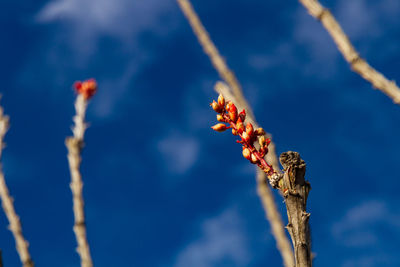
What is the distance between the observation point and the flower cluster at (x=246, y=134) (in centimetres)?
254

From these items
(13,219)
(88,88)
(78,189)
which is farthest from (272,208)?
(88,88)

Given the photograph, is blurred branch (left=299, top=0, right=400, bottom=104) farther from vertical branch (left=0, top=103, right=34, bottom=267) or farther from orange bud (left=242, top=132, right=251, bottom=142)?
vertical branch (left=0, top=103, right=34, bottom=267)

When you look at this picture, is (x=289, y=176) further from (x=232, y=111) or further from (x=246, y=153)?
(x=232, y=111)

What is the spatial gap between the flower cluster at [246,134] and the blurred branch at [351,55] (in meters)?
0.78

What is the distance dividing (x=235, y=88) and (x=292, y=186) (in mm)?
1620

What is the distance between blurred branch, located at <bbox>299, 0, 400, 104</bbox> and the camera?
2615 millimetres

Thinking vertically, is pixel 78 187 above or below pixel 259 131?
above

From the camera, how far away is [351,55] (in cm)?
276

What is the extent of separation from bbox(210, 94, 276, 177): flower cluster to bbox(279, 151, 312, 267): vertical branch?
0.46 feet

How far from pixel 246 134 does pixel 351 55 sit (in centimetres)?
92

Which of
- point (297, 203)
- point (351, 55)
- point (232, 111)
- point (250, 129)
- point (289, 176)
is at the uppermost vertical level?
point (351, 55)

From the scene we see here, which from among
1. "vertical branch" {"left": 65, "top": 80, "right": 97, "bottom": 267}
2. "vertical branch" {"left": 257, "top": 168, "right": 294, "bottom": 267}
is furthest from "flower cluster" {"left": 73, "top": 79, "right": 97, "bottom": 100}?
"vertical branch" {"left": 257, "top": 168, "right": 294, "bottom": 267}

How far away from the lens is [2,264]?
2541mm

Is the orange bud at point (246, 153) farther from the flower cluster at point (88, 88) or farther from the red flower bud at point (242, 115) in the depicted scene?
the flower cluster at point (88, 88)
